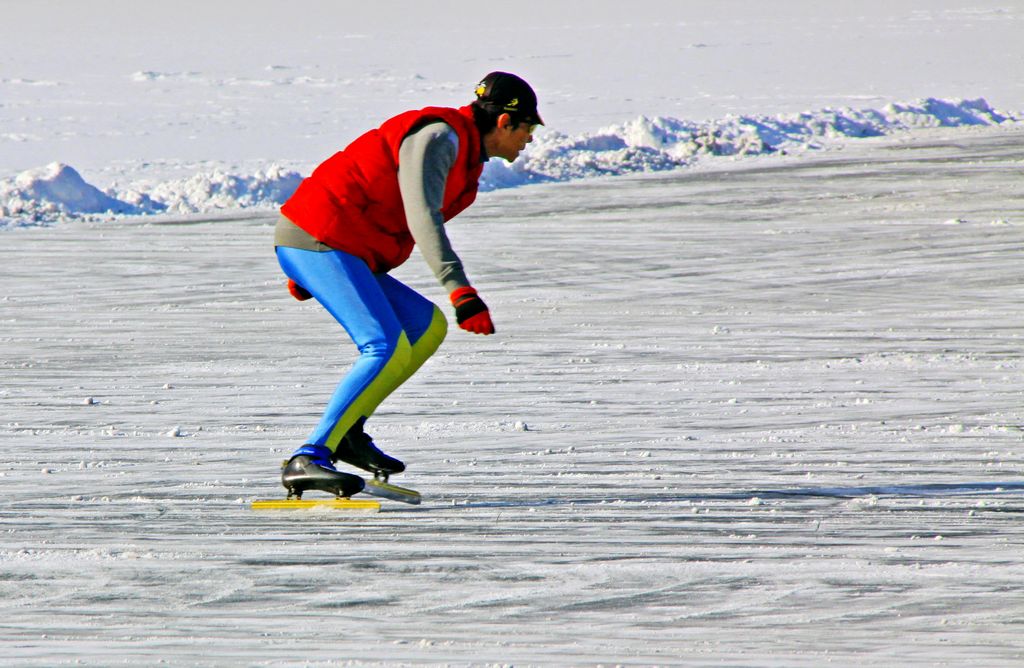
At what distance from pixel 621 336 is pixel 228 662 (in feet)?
18.6

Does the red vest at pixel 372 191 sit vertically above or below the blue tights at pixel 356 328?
above

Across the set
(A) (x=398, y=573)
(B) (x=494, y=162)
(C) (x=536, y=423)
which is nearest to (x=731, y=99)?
(B) (x=494, y=162)

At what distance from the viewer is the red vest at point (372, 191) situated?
15.5ft

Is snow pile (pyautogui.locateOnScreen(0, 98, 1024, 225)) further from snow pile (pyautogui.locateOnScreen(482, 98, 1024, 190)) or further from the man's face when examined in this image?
the man's face

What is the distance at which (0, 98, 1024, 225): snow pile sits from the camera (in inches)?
626

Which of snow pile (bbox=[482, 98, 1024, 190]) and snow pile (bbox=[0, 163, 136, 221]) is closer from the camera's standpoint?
snow pile (bbox=[0, 163, 136, 221])

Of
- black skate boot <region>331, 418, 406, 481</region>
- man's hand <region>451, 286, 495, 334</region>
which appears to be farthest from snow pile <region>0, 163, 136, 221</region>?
man's hand <region>451, 286, 495, 334</region>

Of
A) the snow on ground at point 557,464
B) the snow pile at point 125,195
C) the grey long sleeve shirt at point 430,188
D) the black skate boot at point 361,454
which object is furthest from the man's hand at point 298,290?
the snow pile at point 125,195

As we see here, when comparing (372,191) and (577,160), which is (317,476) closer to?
(372,191)

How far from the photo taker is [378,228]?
4.88 metres

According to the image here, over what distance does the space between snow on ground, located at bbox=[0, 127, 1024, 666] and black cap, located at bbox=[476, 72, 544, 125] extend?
1.32m

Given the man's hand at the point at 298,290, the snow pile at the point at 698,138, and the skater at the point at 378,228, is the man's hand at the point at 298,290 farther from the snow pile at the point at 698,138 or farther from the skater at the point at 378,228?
the snow pile at the point at 698,138

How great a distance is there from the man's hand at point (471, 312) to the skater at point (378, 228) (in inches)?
0.6

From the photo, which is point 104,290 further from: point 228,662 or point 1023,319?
point 228,662
